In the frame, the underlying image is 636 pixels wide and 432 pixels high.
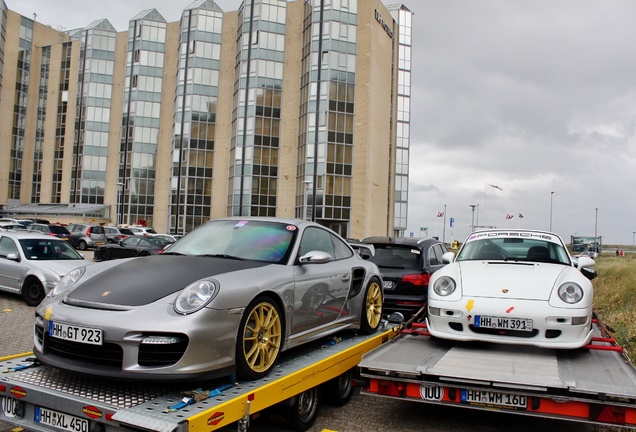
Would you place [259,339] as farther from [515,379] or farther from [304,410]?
[515,379]

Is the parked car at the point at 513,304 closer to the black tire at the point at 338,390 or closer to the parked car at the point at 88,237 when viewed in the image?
the black tire at the point at 338,390

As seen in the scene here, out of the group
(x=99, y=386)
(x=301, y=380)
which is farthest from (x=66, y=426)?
(x=301, y=380)

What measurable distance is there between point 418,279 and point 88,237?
29145 mm

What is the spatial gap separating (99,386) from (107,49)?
2574 inches

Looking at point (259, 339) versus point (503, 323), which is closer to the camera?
point (259, 339)

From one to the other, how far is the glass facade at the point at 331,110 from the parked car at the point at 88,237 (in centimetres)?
1992

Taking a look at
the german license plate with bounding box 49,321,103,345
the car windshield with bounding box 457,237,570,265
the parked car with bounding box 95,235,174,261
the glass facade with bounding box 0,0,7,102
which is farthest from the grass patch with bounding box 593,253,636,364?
the glass facade with bounding box 0,0,7,102

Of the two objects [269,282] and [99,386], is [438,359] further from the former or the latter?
[99,386]

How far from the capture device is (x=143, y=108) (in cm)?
5925

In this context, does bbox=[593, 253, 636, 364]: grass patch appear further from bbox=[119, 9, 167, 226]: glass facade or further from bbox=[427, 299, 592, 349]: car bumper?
bbox=[119, 9, 167, 226]: glass facade

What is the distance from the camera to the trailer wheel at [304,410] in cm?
430

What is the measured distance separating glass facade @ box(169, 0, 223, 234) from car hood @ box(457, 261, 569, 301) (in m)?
51.2

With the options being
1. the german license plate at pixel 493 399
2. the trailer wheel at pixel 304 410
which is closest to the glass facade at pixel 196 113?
the trailer wheel at pixel 304 410

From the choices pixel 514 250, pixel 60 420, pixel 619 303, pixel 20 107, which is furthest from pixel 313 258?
pixel 20 107
